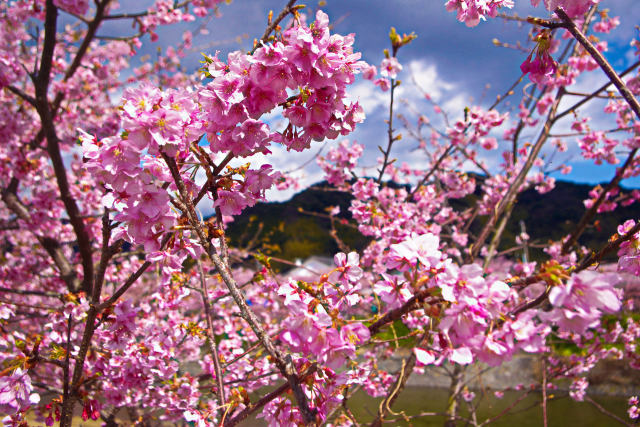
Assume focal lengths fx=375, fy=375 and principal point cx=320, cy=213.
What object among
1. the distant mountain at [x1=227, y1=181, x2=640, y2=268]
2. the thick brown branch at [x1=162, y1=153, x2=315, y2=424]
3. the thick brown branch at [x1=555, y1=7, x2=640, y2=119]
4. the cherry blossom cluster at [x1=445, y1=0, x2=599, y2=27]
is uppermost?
the distant mountain at [x1=227, y1=181, x2=640, y2=268]

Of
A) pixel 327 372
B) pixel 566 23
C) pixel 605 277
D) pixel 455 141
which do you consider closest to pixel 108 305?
pixel 327 372

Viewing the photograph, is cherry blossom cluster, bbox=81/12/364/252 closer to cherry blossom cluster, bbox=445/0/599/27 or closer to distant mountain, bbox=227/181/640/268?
cherry blossom cluster, bbox=445/0/599/27

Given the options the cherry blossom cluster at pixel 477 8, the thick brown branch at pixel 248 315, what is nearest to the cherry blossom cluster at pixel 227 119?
the thick brown branch at pixel 248 315

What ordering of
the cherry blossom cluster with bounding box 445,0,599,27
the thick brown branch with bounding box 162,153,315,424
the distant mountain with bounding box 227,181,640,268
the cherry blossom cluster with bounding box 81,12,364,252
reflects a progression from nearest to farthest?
1. the thick brown branch with bounding box 162,153,315,424
2. the cherry blossom cluster with bounding box 81,12,364,252
3. the cherry blossom cluster with bounding box 445,0,599,27
4. the distant mountain with bounding box 227,181,640,268

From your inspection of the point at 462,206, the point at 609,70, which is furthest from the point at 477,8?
the point at 462,206

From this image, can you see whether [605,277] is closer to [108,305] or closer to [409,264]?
[409,264]

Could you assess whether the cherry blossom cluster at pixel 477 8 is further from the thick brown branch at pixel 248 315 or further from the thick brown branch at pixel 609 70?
the thick brown branch at pixel 248 315

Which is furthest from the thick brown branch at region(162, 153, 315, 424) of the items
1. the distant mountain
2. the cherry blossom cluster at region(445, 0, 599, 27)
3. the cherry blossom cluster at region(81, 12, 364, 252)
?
the distant mountain

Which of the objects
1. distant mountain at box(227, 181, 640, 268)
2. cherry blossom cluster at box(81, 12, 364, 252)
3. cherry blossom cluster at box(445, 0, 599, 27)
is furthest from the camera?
distant mountain at box(227, 181, 640, 268)

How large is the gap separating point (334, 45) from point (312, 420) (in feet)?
3.31

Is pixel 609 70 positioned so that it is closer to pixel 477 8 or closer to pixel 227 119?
pixel 477 8

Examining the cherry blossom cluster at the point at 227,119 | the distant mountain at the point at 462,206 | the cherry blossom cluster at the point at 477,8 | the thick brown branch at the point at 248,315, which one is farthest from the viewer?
the distant mountain at the point at 462,206

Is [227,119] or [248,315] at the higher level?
[227,119]

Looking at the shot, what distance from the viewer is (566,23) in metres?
1.13
